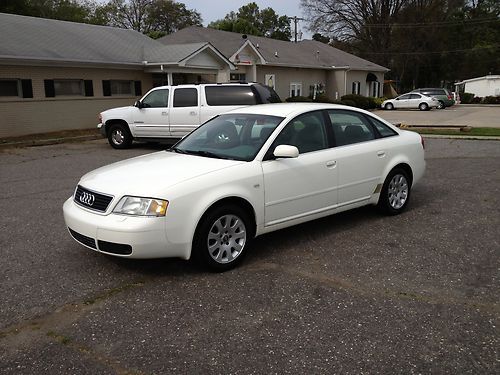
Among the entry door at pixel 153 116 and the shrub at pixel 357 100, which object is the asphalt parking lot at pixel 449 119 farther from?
the entry door at pixel 153 116

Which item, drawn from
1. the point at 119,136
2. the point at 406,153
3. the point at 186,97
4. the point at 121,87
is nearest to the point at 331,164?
the point at 406,153

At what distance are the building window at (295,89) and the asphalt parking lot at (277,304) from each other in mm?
30587

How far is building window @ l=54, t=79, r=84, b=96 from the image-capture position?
64.4 ft

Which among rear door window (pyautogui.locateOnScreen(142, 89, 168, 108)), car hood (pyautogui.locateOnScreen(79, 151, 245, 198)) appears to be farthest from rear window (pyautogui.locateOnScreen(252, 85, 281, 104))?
car hood (pyautogui.locateOnScreen(79, 151, 245, 198))

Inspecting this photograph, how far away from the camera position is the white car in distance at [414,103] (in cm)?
3803

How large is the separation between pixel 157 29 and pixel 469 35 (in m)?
43.9

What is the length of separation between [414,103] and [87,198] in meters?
37.4

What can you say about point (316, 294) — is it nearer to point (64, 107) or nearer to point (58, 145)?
point (58, 145)

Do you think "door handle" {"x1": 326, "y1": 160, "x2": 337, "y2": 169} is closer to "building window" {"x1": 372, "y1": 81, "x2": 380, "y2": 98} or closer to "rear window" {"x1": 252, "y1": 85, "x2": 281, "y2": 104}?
"rear window" {"x1": 252, "y1": 85, "x2": 281, "y2": 104}

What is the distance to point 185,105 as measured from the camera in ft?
45.3

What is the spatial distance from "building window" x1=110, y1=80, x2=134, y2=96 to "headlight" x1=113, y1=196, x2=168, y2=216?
1866cm

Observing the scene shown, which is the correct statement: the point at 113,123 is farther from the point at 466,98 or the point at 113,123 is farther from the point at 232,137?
the point at 466,98

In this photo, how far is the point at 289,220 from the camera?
523cm

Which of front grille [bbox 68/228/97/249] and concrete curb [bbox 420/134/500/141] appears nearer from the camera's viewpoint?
front grille [bbox 68/228/97/249]
